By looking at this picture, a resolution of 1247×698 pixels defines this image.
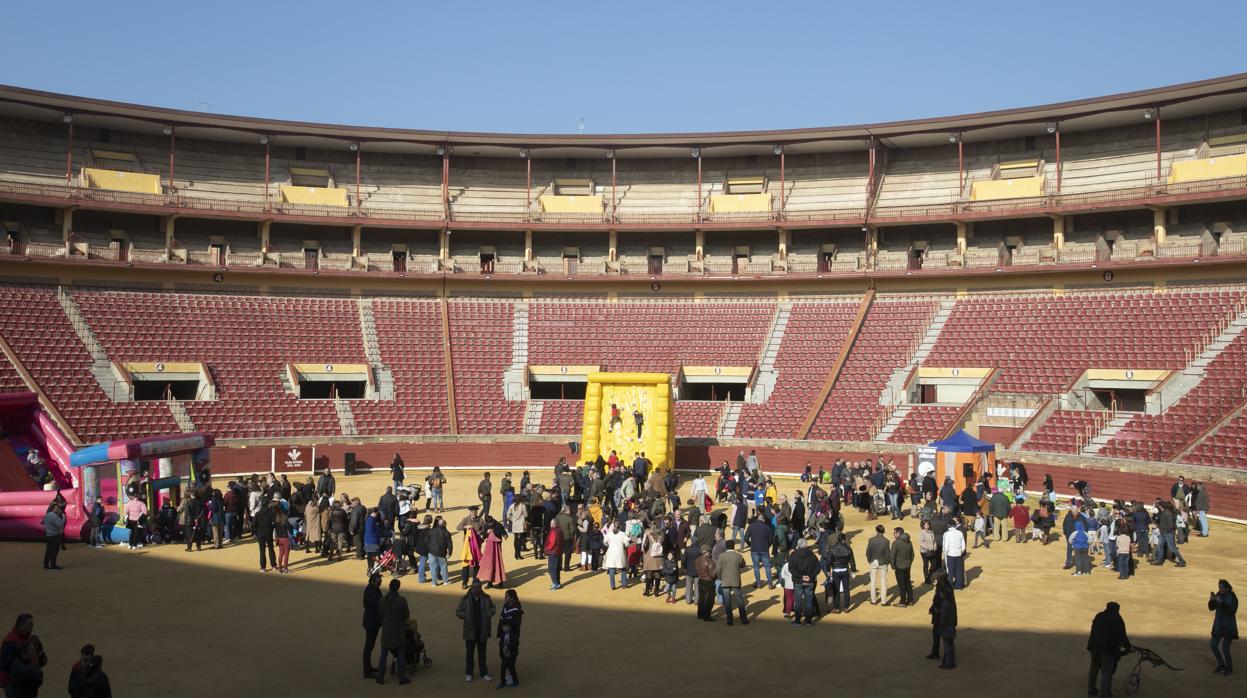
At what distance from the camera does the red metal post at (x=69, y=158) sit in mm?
45456

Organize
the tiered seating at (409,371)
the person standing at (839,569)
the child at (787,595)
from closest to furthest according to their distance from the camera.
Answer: the child at (787,595) → the person standing at (839,569) → the tiered seating at (409,371)

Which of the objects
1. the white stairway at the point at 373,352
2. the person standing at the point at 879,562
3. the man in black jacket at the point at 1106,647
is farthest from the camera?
the white stairway at the point at 373,352

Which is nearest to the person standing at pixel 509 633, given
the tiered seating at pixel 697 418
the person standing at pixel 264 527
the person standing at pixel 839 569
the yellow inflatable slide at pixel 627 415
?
the person standing at pixel 839 569

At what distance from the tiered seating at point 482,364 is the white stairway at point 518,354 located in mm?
202

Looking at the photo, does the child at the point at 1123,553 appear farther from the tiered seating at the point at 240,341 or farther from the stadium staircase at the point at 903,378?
the tiered seating at the point at 240,341

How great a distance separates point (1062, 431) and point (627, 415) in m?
15.4

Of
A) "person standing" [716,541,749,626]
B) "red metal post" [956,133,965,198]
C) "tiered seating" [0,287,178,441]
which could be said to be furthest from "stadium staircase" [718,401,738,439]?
"person standing" [716,541,749,626]

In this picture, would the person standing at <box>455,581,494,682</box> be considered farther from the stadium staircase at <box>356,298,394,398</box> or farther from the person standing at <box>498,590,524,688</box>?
the stadium staircase at <box>356,298,394,398</box>

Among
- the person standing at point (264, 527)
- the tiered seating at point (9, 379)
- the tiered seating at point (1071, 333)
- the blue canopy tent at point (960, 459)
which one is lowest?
the person standing at point (264, 527)

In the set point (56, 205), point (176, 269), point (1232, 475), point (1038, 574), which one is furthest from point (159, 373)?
point (1232, 475)

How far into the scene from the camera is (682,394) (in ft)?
149

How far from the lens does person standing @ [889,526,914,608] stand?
56.9 feet

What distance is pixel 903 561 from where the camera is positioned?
17.3 meters

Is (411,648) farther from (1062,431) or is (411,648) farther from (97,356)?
(97,356)
